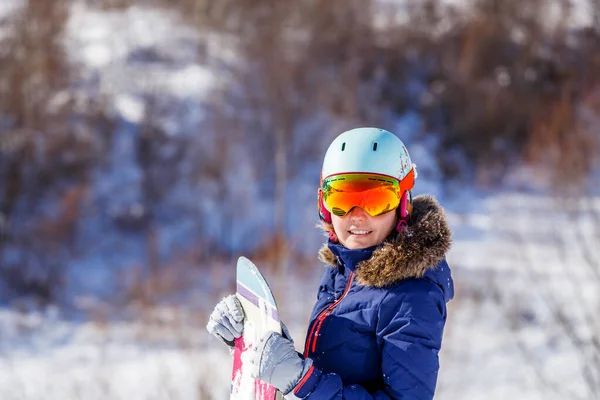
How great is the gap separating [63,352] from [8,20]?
8627mm

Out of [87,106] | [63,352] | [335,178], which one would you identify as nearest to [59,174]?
[87,106]

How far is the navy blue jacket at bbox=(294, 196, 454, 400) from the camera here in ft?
5.99

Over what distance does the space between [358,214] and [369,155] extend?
0.17 meters

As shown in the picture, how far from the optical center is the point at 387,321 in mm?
1877

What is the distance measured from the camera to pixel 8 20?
55.5 feet

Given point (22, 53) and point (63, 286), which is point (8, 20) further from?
point (63, 286)

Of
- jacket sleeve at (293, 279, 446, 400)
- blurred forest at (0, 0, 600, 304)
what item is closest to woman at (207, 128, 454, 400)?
jacket sleeve at (293, 279, 446, 400)

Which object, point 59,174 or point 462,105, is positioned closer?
point 59,174

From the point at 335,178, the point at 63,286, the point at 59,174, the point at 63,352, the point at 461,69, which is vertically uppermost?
the point at 461,69

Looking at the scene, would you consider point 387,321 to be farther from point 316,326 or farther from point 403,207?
point 403,207

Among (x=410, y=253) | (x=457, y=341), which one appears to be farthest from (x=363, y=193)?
(x=457, y=341)

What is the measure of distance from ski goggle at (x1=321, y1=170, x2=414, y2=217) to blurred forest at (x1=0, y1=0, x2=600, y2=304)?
1193 cm

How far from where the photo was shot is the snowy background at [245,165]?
456 inches

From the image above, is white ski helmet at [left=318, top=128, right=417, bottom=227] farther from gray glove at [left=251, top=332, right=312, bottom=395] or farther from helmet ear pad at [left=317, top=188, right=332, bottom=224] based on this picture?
gray glove at [left=251, top=332, right=312, bottom=395]
